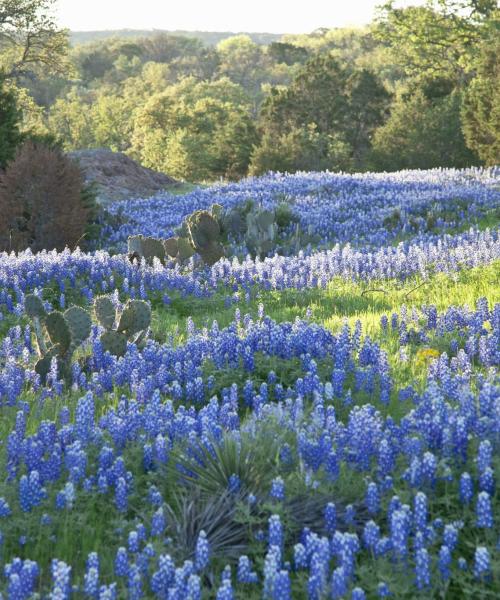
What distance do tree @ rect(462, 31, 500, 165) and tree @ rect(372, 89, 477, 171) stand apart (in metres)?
3.46

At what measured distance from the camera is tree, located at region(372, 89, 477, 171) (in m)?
38.4

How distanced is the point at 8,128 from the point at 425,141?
80.4 feet

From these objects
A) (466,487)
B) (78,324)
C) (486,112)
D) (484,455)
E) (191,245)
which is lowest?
(191,245)

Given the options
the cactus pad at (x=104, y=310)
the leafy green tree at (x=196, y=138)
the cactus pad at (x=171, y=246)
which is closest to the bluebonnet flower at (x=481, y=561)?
the cactus pad at (x=104, y=310)

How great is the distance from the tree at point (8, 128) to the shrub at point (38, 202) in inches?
102

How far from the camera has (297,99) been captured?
48.8 m

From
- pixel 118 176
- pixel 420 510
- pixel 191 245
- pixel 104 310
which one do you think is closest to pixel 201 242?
pixel 191 245

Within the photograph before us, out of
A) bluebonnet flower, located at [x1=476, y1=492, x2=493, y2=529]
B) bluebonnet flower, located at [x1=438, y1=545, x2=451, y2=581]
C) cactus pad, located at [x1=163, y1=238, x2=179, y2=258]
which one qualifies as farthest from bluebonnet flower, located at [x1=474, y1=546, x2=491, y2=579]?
cactus pad, located at [x1=163, y1=238, x2=179, y2=258]

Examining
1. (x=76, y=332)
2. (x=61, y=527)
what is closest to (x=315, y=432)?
(x=61, y=527)

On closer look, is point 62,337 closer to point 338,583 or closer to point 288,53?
point 338,583

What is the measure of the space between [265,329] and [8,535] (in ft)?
10.6

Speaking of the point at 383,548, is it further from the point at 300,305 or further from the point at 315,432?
the point at 300,305

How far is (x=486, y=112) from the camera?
109 feet

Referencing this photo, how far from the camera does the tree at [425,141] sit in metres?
38.4
